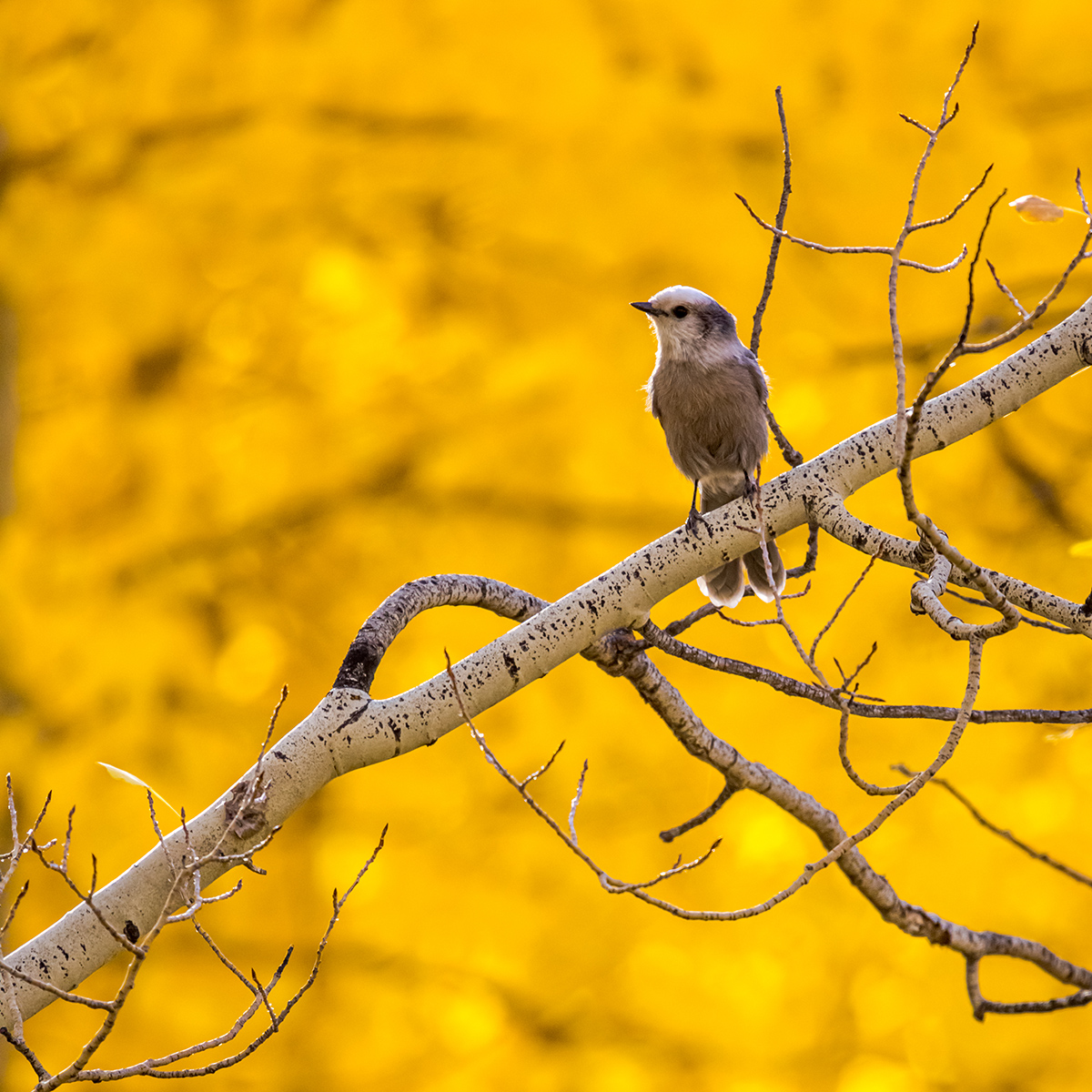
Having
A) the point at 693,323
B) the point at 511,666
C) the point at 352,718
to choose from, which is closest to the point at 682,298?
the point at 693,323

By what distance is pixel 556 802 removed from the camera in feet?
11.4

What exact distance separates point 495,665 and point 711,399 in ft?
2.65

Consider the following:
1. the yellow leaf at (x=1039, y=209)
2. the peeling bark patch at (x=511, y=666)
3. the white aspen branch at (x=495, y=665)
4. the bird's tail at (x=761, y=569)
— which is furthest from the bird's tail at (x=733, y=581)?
the yellow leaf at (x=1039, y=209)

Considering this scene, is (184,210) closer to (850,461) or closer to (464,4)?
(464,4)

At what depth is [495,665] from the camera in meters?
1.48

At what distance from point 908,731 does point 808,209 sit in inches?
67.5

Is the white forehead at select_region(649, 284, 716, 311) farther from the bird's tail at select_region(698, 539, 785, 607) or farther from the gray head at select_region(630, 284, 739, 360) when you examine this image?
the bird's tail at select_region(698, 539, 785, 607)

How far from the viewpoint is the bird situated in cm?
203

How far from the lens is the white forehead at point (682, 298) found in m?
2.07

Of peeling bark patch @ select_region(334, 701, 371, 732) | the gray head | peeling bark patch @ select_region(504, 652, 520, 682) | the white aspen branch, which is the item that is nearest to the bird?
the gray head

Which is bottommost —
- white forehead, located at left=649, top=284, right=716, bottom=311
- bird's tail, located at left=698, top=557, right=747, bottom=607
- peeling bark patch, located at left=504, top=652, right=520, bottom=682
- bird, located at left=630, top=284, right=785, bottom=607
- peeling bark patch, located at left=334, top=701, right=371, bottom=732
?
peeling bark patch, located at left=334, top=701, right=371, bottom=732

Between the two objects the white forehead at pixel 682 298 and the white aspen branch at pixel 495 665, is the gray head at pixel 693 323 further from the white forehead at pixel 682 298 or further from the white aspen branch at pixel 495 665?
the white aspen branch at pixel 495 665

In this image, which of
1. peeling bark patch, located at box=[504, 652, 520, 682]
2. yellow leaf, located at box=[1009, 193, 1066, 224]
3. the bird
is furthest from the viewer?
the bird

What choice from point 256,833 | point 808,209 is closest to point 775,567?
point 256,833
